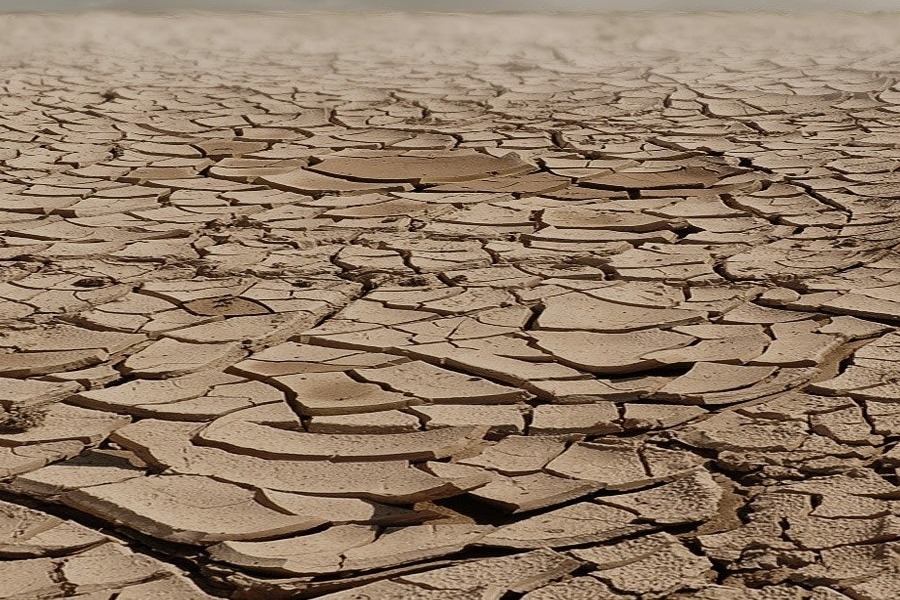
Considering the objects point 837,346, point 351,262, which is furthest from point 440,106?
point 837,346

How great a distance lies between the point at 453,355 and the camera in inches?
105

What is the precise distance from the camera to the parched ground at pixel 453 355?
6.15 feet

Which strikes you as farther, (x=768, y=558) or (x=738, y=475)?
(x=738, y=475)

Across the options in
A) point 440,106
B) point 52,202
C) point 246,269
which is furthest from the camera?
point 440,106

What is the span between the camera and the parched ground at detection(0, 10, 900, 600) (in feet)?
6.15

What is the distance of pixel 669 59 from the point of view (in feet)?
26.7

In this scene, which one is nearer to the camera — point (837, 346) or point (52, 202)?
point (837, 346)

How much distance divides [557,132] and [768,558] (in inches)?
140

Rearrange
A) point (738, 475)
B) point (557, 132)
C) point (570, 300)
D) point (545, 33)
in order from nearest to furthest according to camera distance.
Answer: point (738, 475) < point (570, 300) < point (557, 132) < point (545, 33)

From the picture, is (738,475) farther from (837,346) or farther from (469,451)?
(837,346)

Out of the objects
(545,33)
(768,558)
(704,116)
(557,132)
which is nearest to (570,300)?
(768,558)

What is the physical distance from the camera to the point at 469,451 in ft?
7.23

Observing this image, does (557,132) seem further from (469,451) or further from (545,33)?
(545,33)

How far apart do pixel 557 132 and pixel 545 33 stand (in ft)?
16.0
